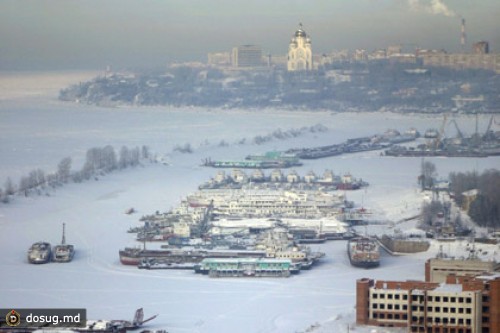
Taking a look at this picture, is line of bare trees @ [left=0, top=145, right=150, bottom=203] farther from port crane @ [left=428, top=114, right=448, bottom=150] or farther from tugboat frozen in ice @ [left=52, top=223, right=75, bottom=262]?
port crane @ [left=428, top=114, right=448, bottom=150]

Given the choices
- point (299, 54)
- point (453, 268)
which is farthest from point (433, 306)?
point (299, 54)

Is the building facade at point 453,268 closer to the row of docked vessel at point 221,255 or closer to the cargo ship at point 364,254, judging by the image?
the cargo ship at point 364,254

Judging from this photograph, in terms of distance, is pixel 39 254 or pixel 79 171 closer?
pixel 39 254

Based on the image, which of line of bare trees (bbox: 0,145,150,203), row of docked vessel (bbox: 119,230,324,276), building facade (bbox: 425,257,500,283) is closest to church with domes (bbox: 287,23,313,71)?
line of bare trees (bbox: 0,145,150,203)

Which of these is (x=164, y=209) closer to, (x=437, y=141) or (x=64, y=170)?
(x=64, y=170)

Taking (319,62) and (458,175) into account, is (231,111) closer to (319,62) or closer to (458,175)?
(319,62)

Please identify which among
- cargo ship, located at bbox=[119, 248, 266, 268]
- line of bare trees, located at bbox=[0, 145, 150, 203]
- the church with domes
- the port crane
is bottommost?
cargo ship, located at bbox=[119, 248, 266, 268]

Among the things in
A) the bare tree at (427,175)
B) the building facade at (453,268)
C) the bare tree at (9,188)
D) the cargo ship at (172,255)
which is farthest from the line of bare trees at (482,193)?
the bare tree at (9,188)
